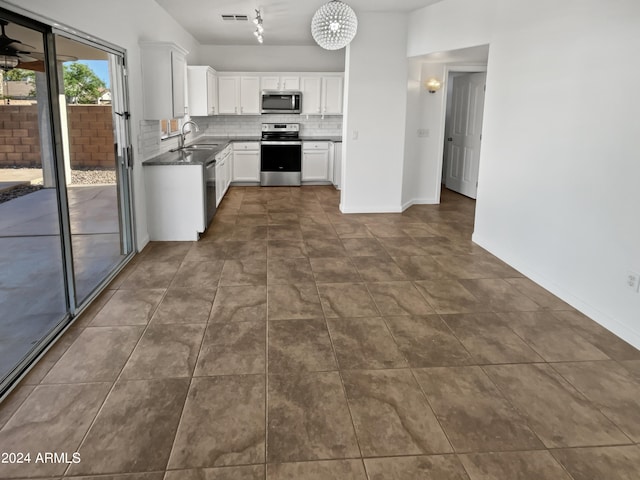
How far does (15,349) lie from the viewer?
306cm

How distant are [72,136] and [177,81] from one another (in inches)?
69.9

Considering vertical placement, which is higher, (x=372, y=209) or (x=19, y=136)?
(x=19, y=136)

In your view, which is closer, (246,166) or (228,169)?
(228,169)

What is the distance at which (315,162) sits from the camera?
9.34 m

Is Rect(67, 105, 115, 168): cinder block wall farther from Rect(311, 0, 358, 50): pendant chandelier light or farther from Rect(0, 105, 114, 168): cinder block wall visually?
Rect(311, 0, 358, 50): pendant chandelier light

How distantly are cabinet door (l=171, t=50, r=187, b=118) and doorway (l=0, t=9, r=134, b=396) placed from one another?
2.93 feet

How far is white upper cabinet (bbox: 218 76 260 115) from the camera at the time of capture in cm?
912

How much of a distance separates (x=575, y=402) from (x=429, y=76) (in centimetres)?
572

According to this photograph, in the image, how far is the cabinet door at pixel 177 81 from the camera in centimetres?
546

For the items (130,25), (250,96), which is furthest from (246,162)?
(130,25)

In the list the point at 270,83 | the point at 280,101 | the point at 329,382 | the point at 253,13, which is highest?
the point at 253,13

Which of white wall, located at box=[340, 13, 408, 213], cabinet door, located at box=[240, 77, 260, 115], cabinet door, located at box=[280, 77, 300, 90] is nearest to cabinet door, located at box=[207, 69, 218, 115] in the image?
cabinet door, located at box=[240, 77, 260, 115]

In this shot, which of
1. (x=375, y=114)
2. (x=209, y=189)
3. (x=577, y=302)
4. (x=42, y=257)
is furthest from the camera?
(x=375, y=114)

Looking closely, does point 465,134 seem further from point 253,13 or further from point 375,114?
point 253,13
